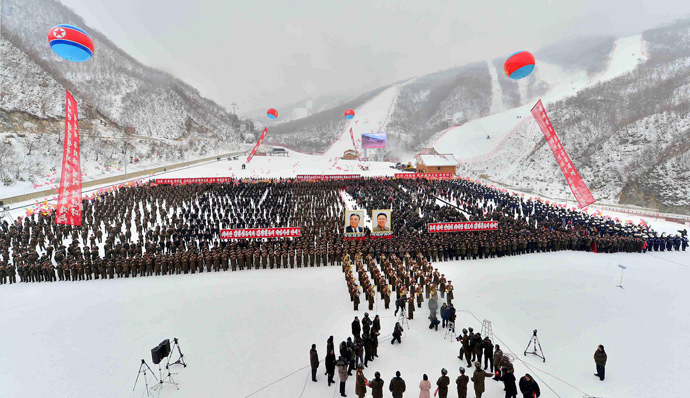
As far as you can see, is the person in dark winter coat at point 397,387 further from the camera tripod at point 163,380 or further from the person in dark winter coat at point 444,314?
the camera tripod at point 163,380

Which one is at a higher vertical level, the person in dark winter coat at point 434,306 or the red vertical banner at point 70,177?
the red vertical banner at point 70,177

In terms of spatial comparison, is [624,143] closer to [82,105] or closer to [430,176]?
[430,176]

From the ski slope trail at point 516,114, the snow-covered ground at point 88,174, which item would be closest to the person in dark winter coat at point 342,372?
the snow-covered ground at point 88,174

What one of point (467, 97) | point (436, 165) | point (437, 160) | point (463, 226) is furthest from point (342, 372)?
point (467, 97)

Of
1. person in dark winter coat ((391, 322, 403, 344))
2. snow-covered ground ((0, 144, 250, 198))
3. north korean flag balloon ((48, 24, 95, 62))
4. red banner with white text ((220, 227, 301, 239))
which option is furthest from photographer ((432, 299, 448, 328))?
snow-covered ground ((0, 144, 250, 198))

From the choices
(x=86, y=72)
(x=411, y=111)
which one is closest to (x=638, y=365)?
(x=86, y=72)

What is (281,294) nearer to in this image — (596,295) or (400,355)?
(400,355)

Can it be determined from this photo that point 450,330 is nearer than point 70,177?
Yes
